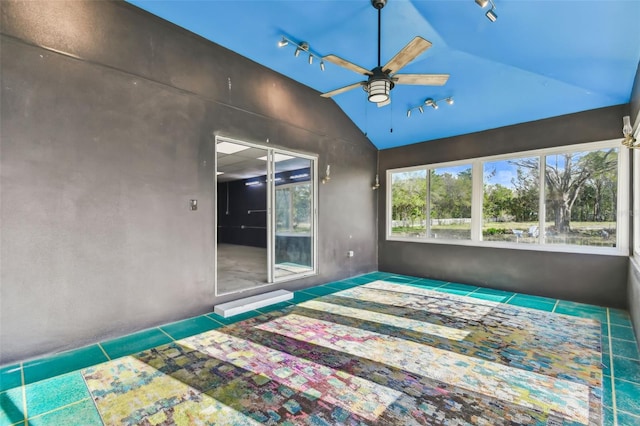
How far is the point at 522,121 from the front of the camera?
492 cm

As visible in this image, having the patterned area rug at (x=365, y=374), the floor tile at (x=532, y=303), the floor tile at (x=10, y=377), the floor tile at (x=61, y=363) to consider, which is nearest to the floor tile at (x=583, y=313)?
the floor tile at (x=532, y=303)

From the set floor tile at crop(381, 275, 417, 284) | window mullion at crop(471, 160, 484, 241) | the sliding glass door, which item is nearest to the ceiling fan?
the sliding glass door

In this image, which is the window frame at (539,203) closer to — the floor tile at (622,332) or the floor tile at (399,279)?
the floor tile at (399,279)

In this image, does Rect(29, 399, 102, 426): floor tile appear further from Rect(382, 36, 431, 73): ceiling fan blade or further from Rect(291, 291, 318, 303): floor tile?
Rect(382, 36, 431, 73): ceiling fan blade

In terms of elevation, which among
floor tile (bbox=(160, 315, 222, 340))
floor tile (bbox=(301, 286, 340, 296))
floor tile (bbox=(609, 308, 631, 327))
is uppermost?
floor tile (bbox=(160, 315, 222, 340))

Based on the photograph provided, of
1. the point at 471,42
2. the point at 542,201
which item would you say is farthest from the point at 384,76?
the point at 542,201

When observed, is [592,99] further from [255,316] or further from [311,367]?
[255,316]

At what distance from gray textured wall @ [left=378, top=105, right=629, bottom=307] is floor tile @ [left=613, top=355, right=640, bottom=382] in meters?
2.13

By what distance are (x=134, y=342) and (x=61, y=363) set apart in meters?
0.56

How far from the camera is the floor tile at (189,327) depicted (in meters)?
3.19

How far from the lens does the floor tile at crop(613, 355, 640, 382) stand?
2.36 metres

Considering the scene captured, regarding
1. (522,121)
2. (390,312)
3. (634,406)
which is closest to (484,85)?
(522,121)

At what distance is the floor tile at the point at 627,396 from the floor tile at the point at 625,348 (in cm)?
64

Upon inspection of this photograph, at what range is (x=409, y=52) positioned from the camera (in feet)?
8.34
